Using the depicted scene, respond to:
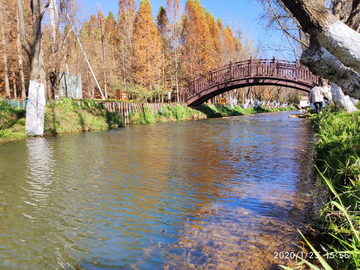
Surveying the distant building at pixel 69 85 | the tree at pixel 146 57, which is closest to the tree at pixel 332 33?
the distant building at pixel 69 85

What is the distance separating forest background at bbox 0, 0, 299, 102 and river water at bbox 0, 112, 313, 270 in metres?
15.5

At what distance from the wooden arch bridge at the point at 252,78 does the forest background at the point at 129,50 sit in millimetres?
2298

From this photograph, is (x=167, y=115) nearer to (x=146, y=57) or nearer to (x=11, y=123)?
(x=146, y=57)

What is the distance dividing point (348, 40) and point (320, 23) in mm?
371

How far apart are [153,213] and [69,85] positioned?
18472 mm

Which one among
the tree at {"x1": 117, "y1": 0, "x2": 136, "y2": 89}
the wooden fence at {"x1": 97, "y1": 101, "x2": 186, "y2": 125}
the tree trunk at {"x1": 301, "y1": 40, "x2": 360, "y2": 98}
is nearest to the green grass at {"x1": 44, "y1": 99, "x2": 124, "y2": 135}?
the wooden fence at {"x1": 97, "y1": 101, "x2": 186, "y2": 125}

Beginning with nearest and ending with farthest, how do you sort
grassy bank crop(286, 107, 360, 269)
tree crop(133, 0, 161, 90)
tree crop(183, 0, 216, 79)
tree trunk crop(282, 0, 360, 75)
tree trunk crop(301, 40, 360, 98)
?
grassy bank crop(286, 107, 360, 269) < tree trunk crop(282, 0, 360, 75) < tree trunk crop(301, 40, 360, 98) < tree crop(133, 0, 161, 90) < tree crop(183, 0, 216, 79)

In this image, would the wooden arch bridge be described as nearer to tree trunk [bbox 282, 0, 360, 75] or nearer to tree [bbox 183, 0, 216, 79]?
tree [bbox 183, 0, 216, 79]

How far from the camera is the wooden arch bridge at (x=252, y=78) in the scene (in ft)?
73.7

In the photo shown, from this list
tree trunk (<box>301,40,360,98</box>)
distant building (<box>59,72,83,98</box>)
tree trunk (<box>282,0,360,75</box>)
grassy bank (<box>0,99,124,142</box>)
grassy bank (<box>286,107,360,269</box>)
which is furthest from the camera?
distant building (<box>59,72,83,98</box>)

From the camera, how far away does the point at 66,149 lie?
8.77 m

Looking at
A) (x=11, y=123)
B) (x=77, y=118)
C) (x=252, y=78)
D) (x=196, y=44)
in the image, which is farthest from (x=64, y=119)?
(x=196, y=44)

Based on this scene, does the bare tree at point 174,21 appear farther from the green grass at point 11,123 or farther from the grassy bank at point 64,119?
the green grass at point 11,123

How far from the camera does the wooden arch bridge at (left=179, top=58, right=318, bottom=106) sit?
22.5 m
